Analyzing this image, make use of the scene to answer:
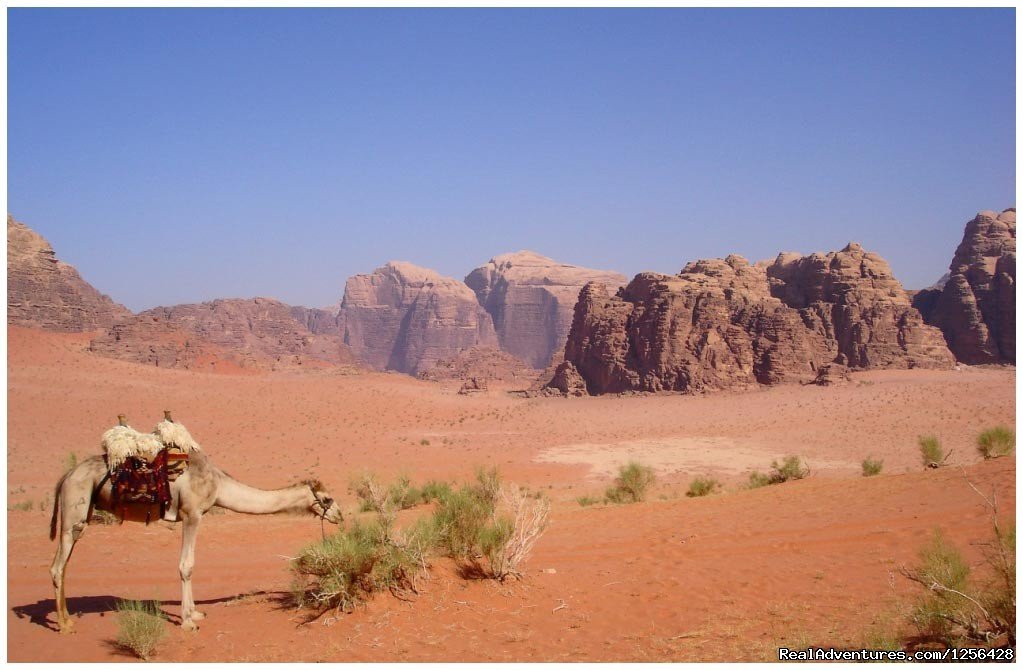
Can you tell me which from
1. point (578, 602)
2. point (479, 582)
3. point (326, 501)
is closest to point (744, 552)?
point (578, 602)

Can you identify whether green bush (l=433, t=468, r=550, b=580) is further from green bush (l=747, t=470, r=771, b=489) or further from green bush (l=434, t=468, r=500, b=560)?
green bush (l=747, t=470, r=771, b=489)

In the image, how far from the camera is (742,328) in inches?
2037

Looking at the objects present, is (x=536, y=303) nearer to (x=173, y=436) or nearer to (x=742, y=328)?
(x=742, y=328)

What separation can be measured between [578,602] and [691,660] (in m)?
1.84

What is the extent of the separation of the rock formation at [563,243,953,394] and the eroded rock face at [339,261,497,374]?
58.3 meters

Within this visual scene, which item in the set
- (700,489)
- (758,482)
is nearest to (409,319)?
(758,482)

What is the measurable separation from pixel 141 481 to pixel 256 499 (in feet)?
3.36

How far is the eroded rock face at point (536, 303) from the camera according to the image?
120875mm

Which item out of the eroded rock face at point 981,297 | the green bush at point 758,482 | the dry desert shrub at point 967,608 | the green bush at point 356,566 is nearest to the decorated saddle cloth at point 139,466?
the green bush at point 356,566

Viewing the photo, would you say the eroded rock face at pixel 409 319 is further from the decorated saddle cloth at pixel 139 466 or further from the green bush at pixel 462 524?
the decorated saddle cloth at pixel 139 466

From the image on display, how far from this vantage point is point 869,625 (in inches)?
277

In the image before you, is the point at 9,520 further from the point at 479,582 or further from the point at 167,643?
the point at 479,582

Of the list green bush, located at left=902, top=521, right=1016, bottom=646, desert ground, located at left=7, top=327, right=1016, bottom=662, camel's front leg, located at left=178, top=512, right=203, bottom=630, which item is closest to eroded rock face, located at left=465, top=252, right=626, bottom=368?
desert ground, located at left=7, top=327, right=1016, bottom=662

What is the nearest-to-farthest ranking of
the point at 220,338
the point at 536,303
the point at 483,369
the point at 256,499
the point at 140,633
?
the point at 140,633
the point at 256,499
the point at 483,369
the point at 220,338
the point at 536,303
